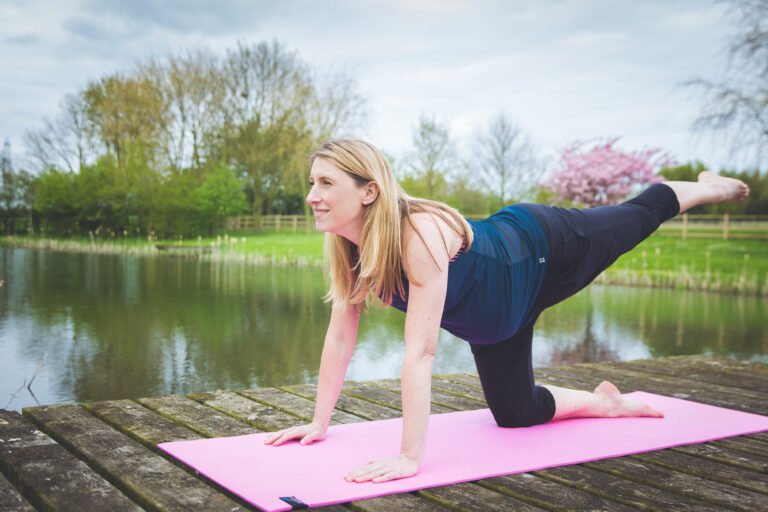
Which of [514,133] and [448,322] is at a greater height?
[514,133]

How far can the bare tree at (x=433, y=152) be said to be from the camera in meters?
24.2

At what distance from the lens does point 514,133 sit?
76.8 feet

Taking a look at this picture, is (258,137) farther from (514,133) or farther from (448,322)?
(448,322)

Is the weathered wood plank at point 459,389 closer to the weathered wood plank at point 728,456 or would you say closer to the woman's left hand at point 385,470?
the weathered wood plank at point 728,456

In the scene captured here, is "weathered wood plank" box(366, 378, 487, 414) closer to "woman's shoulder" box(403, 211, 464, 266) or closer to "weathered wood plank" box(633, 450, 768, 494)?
"weathered wood plank" box(633, 450, 768, 494)

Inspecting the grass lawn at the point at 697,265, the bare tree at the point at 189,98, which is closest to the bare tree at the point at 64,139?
the bare tree at the point at 189,98

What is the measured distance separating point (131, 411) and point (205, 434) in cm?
44

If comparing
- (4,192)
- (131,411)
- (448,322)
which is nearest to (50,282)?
(131,411)

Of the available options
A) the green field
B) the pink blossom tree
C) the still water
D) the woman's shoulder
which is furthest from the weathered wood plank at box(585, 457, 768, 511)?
the pink blossom tree

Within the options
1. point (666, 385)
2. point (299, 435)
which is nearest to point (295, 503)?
point (299, 435)

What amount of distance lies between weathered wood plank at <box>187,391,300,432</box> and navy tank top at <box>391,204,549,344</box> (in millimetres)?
720

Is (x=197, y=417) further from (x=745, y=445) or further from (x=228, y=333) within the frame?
(x=228, y=333)

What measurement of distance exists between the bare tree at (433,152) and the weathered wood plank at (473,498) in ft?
73.5

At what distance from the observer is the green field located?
13391 millimetres
